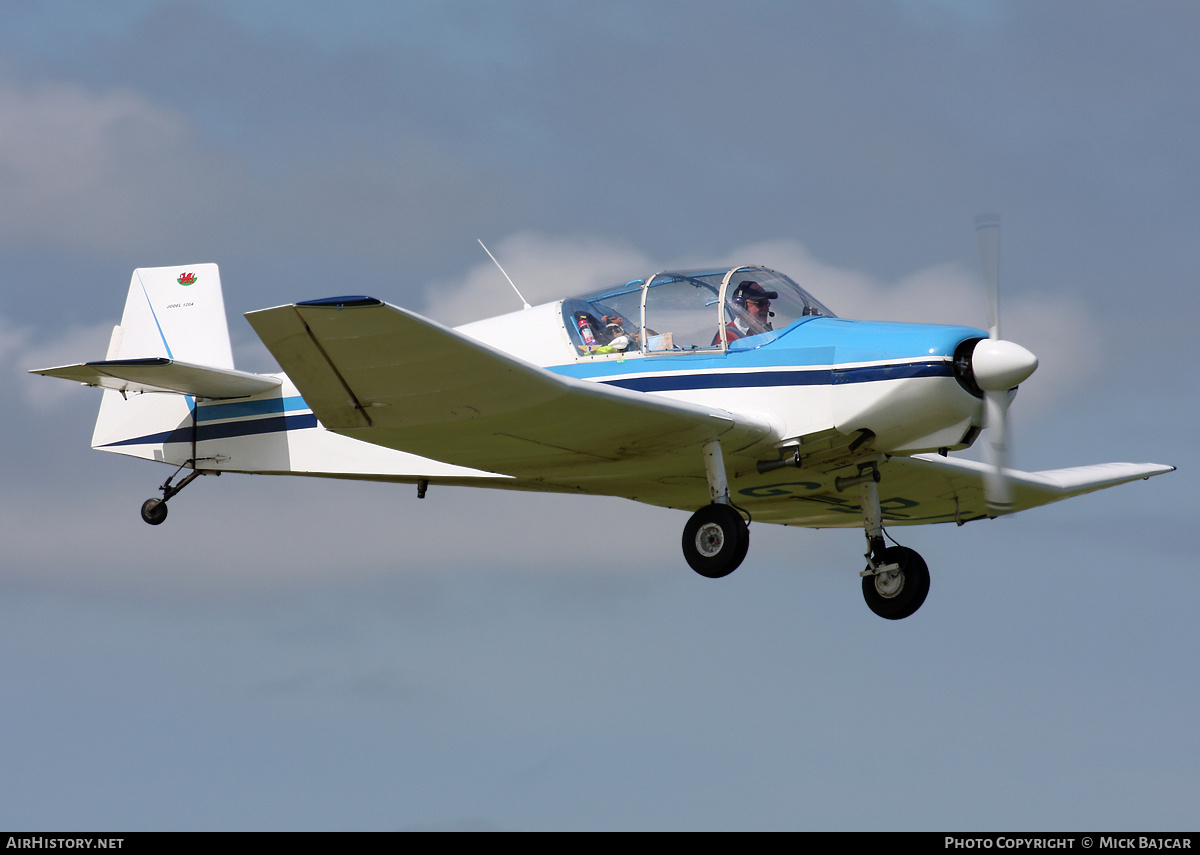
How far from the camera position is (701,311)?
13125mm

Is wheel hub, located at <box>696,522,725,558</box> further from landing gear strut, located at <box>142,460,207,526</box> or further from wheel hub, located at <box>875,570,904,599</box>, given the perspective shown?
landing gear strut, located at <box>142,460,207,526</box>

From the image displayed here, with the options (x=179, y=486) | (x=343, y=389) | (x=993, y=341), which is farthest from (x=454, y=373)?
(x=179, y=486)

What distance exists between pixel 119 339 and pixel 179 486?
185cm

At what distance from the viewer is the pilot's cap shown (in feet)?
43.0

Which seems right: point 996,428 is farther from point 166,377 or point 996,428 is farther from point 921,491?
point 166,377

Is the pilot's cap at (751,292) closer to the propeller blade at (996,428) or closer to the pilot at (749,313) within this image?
the pilot at (749,313)

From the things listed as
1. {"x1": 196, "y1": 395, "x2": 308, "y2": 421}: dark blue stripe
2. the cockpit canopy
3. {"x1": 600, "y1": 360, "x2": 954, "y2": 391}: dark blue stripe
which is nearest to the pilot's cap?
the cockpit canopy

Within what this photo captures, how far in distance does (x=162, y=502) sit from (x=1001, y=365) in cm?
894

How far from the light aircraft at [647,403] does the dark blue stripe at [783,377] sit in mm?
18

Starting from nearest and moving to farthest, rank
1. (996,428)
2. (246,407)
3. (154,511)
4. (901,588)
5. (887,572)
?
(996,428) < (901,588) < (887,572) < (246,407) < (154,511)

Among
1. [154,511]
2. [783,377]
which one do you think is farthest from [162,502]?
[783,377]

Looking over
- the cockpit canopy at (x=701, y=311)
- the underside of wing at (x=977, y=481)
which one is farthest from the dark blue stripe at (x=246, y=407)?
the underside of wing at (x=977, y=481)

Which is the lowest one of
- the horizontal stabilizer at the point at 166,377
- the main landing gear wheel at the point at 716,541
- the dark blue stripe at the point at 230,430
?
the main landing gear wheel at the point at 716,541

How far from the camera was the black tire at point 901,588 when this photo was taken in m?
14.0
